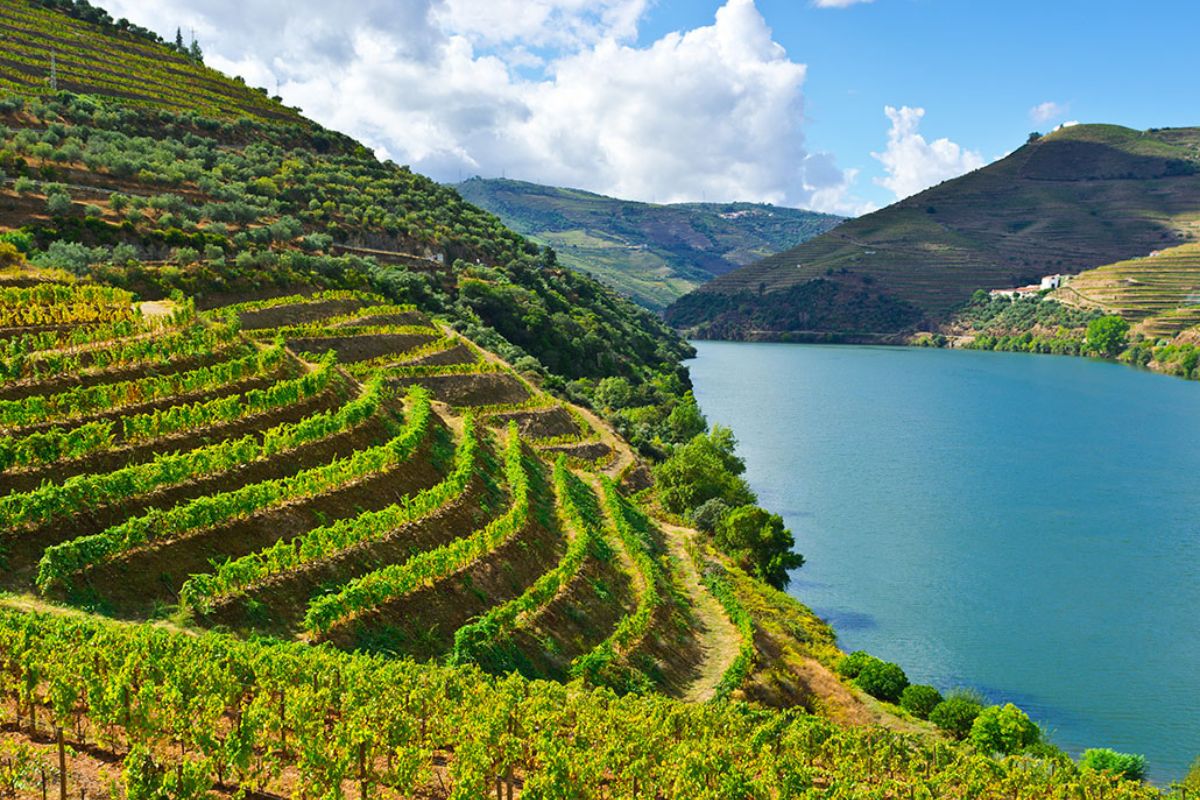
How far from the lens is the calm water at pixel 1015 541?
48.6 m

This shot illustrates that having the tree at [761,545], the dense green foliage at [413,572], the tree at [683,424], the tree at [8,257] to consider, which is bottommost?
the tree at [761,545]

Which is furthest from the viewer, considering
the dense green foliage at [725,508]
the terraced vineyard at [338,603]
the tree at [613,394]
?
the tree at [613,394]

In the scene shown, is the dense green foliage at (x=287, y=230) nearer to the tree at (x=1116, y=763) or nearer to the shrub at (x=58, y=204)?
the shrub at (x=58, y=204)

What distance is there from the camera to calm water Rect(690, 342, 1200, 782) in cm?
4859

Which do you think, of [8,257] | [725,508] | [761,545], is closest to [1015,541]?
[725,508]

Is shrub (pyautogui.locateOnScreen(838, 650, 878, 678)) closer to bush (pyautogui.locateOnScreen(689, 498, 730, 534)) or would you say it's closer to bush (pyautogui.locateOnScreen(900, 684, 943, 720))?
bush (pyautogui.locateOnScreen(900, 684, 943, 720))

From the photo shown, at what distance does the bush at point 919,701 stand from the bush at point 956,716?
57 cm

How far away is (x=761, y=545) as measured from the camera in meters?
56.2

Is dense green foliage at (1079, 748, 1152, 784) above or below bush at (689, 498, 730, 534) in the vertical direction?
below

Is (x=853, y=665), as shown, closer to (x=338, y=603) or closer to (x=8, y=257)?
(x=338, y=603)

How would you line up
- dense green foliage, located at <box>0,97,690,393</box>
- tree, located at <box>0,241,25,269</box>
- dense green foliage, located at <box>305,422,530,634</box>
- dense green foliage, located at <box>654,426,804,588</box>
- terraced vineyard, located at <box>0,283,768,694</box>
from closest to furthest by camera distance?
terraced vineyard, located at <box>0,283,768,694</box> → dense green foliage, located at <box>305,422,530,634</box> → tree, located at <box>0,241,25,269</box> → dense green foliage, located at <box>654,426,804,588</box> → dense green foliage, located at <box>0,97,690,393</box>

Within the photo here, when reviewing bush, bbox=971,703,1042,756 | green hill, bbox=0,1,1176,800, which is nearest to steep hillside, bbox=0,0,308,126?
green hill, bbox=0,1,1176,800

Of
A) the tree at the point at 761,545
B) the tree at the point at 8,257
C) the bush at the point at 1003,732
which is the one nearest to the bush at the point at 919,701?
the bush at the point at 1003,732

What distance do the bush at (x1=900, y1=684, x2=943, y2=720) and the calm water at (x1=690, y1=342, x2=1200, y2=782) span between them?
29.3 feet
